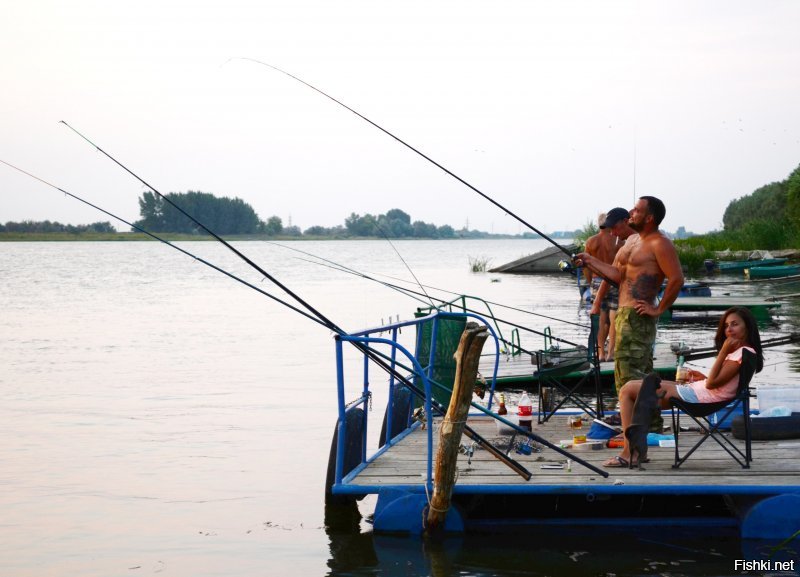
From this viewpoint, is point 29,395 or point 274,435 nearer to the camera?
point 274,435

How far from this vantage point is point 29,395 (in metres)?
15.3

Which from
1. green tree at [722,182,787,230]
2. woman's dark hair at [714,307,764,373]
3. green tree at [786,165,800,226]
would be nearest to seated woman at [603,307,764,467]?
woman's dark hair at [714,307,764,373]

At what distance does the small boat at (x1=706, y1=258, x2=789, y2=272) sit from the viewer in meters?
38.9

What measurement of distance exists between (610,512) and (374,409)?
5.80 m

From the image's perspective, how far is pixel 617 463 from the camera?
729cm

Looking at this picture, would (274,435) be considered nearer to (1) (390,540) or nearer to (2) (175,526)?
(2) (175,526)

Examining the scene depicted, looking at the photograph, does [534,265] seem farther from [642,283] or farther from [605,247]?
[642,283]

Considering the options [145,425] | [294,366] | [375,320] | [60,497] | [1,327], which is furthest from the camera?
[375,320]

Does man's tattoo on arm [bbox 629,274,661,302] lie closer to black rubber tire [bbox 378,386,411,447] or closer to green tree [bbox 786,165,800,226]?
black rubber tire [bbox 378,386,411,447]

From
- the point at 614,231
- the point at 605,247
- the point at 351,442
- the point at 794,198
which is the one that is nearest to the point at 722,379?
the point at 351,442

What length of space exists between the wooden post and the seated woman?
1134 millimetres

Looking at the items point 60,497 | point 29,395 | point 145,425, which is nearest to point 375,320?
point 29,395

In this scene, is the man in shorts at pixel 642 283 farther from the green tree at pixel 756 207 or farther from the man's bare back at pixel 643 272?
the green tree at pixel 756 207

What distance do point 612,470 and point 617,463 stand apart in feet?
Result: 0.28
